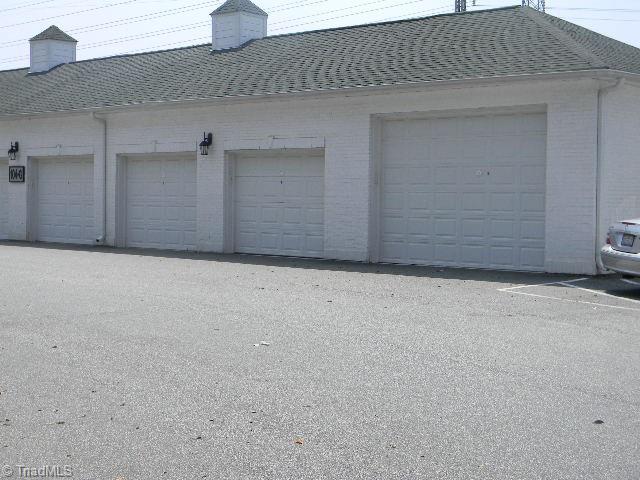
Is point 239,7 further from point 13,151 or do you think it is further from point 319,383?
point 319,383

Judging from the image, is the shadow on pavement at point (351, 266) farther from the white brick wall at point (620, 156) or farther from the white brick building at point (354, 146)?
the white brick wall at point (620, 156)

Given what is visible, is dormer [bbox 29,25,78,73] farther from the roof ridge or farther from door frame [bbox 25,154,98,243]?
the roof ridge

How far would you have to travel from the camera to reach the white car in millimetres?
12492

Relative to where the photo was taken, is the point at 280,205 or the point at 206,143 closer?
the point at 280,205

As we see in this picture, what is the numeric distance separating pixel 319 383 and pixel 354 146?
1149 cm

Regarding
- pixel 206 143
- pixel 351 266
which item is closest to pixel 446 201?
pixel 351 266

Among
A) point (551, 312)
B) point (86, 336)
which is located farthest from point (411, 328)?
point (86, 336)

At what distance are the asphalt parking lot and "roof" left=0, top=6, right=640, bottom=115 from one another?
17.7 ft

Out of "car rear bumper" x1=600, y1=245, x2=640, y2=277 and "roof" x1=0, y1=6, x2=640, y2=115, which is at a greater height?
"roof" x1=0, y1=6, x2=640, y2=115

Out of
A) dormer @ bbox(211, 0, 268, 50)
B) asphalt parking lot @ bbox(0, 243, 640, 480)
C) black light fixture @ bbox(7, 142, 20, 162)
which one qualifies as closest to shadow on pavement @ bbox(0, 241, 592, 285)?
asphalt parking lot @ bbox(0, 243, 640, 480)

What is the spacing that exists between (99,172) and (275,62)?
573cm

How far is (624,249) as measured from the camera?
1273 centimetres

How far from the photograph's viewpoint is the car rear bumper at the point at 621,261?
40.8 ft

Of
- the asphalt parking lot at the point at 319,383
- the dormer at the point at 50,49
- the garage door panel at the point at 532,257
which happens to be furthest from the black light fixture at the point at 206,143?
the dormer at the point at 50,49
